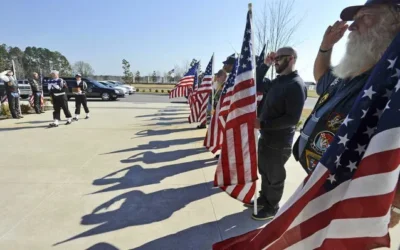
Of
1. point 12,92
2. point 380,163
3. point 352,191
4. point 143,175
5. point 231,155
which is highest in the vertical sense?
point 12,92

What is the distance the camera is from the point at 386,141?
3.30ft

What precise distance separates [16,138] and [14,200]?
456cm

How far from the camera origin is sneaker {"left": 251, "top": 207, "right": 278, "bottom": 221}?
10.6ft

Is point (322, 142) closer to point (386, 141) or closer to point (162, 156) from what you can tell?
point (386, 141)

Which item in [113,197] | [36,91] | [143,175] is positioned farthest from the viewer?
[36,91]

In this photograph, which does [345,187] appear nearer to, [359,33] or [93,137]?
[359,33]

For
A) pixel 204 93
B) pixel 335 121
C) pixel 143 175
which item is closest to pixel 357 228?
pixel 335 121

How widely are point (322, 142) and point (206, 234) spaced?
1804 mm

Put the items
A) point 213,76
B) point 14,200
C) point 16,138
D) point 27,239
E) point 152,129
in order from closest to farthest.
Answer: point 27,239
point 14,200
point 16,138
point 213,76
point 152,129

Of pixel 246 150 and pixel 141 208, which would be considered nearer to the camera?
pixel 246 150

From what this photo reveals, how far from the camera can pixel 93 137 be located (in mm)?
7504

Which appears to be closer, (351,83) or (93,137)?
(351,83)

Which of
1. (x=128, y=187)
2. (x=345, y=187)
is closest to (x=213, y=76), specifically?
(x=128, y=187)

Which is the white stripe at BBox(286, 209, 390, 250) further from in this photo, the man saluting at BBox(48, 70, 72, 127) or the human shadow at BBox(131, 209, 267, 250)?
the man saluting at BBox(48, 70, 72, 127)
